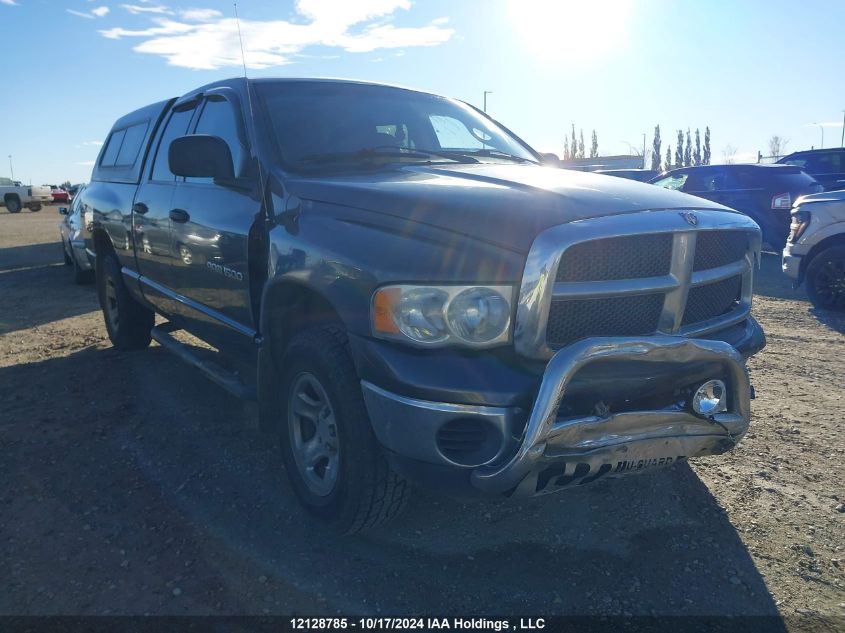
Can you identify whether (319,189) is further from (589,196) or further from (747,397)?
(747,397)

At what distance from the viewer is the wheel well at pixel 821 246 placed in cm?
738

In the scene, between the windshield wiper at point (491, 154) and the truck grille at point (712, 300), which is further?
the windshield wiper at point (491, 154)

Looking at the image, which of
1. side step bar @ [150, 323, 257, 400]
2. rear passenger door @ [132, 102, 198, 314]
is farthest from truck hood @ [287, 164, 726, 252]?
rear passenger door @ [132, 102, 198, 314]

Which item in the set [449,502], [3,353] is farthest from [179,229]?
[3,353]

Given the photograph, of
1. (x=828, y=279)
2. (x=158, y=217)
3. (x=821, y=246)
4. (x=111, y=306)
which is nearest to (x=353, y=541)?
(x=158, y=217)

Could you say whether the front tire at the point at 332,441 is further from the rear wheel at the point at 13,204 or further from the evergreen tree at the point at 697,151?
the evergreen tree at the point at 697,151

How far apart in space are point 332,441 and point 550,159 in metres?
2.55

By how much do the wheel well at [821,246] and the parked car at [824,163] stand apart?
6.90 metres

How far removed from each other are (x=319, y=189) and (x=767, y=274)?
368 inches

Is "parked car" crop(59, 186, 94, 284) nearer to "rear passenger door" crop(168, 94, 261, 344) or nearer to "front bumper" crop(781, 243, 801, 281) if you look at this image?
"rear passenger door" crop(168, 94, 261, 344)

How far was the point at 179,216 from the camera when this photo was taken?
4238 mm

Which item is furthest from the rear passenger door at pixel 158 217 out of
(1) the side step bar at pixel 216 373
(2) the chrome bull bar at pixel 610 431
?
(2) the chrome bull bar at pixel 610 431

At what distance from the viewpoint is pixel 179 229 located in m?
4.25

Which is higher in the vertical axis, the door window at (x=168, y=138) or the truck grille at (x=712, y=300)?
the door window at (x=168, y=138)
